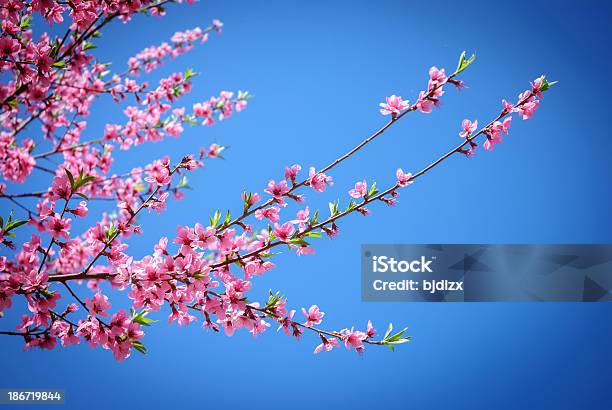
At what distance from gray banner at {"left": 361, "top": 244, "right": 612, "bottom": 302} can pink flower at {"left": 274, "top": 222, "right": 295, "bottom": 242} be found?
2.96m

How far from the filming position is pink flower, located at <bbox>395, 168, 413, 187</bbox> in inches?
68.4

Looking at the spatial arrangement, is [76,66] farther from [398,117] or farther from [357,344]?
[357,344]

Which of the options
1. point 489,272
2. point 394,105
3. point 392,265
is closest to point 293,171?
point 394,105

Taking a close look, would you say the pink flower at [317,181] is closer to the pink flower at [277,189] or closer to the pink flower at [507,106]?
the pink flower at [277,189]

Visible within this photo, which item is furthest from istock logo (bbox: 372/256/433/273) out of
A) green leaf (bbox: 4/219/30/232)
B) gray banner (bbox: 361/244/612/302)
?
green leaf (bbox: 4/219/30/232)

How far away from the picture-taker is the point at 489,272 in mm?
4914

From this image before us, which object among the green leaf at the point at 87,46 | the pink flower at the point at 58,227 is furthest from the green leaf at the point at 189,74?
the pink flower at the point at 58,227

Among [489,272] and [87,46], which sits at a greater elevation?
[87,46]

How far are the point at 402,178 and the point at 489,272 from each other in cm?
374

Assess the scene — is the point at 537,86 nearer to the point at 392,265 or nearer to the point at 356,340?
the point at 356,340

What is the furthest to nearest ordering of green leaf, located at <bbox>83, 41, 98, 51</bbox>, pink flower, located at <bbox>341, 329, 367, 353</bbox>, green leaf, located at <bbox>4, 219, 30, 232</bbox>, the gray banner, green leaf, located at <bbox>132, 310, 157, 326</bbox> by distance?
the gray banner → green leaf, located at <bbox>83, 41, 98, 51</bbox> → pink flower, located at <bbox>341, 329, 367, 353</bbox> → green leaf, located at <bbox>132, 310, 157, 326</bbox> → green leaf, located at <bbox>4, 219, 30, 232</bbox>

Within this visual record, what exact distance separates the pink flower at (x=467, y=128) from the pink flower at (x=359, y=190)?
524 mm

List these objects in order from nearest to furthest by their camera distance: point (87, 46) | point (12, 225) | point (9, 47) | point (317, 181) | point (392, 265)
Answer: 1. point (12, 225)
2. point (317, 181)
3. point (9, 47)
4. point (87, 46)
5. point (392, 265)

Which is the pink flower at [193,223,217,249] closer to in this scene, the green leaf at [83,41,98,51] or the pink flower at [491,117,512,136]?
the pink flower at [491,117,512,136]
